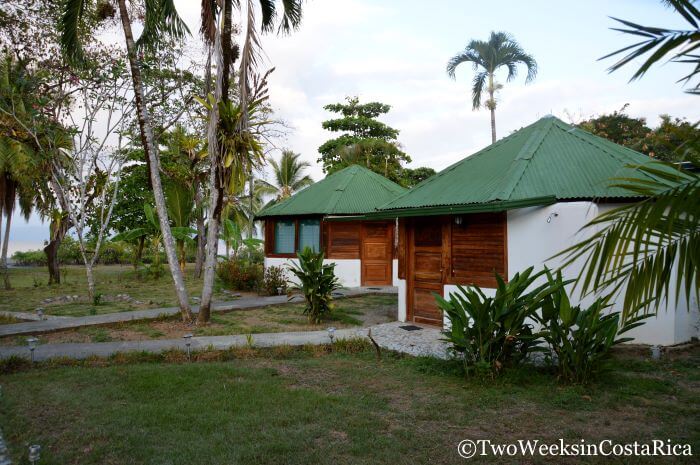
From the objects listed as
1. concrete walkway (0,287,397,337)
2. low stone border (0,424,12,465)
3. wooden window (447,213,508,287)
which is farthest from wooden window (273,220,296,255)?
low stone border (0,424,12,465)

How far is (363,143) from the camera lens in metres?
29.6

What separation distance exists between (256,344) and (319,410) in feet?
11.4

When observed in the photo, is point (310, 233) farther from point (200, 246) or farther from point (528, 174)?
point (528, 174)

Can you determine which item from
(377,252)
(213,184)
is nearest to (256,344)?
(213,184)

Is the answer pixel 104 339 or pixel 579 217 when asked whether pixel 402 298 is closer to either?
pixel 579 217

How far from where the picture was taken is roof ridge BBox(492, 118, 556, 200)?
27.8ft

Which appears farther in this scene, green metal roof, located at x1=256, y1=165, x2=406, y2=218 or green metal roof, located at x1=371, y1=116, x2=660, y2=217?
green metal roof, located at x1=256, y1=165, x2=406, y2=218

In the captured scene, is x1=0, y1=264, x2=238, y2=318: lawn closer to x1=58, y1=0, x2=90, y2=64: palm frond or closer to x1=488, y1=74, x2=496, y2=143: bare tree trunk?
x1=58, y1=0, x2=90, y2=64: palm frond

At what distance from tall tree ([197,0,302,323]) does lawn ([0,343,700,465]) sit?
4.22 meters

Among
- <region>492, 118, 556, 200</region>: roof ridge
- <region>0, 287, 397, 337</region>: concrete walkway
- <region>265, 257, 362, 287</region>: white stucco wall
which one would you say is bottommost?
<region>0, 287, 397, 337</region>: concrete walkway

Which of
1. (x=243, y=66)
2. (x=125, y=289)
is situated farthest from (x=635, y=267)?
(x=125, y=289)

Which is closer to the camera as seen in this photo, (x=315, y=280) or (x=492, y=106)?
(x=315, y=280)

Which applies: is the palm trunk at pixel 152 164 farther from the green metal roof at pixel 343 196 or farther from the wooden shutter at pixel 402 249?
the green metal roof at pixel 343 196

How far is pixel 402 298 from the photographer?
420 inches
